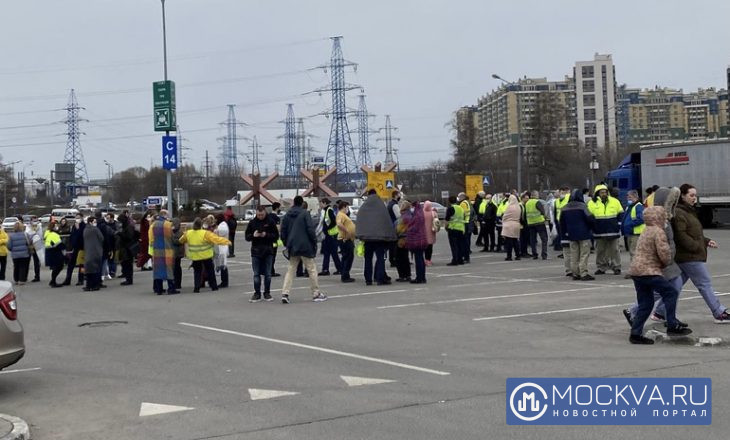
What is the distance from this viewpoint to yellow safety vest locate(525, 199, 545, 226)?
2317 cm

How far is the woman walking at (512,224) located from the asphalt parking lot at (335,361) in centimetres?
579

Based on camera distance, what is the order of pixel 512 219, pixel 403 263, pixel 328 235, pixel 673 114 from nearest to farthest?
pixel 403 263
pixel 328 235
pixel 512 219
pixel 673 114

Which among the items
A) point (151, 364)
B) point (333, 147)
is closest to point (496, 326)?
point (151, 364)

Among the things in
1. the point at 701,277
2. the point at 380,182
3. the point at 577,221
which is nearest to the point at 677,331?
the point at 701,277

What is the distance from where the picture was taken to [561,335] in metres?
11.2

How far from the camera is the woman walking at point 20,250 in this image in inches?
879

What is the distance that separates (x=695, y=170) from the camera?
40.6m

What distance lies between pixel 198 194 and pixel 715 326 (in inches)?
3757

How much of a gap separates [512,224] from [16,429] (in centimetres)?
1760

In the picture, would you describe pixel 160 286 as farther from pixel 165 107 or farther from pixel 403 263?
pixel 165 107

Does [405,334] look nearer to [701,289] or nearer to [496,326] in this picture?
[496,326]

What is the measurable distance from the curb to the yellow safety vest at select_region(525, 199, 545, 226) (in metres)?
17.6

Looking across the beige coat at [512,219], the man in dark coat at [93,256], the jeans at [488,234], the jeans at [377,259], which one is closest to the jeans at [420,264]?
the jeans at [377,259]

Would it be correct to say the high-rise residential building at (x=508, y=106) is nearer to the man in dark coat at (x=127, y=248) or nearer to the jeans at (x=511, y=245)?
the jeans at (x=511, y=245)
